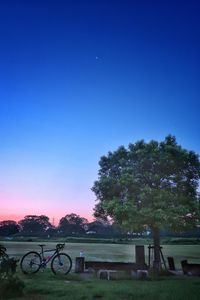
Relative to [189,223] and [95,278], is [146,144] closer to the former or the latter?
[189,223]

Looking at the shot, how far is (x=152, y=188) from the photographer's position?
24.0 metres

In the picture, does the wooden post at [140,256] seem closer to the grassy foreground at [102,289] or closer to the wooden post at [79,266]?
the wooden post at [79,266]

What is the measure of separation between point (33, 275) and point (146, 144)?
12.5 meters

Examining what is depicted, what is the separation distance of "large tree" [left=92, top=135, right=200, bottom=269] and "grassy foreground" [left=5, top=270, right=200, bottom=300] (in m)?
6.00

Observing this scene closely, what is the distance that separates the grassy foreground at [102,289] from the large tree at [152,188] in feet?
19.7

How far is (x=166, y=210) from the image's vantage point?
2266 cm

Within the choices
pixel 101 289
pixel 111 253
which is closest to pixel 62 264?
pixel 101 289

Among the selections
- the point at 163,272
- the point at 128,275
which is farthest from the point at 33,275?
the point at 163,272

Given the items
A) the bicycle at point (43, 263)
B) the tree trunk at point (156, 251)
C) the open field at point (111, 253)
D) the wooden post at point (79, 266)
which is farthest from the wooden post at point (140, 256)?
the open field at point (111, 253)

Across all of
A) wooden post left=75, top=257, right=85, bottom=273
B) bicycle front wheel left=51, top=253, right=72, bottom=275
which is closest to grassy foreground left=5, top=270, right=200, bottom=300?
bicycle front wheel left=51, top=253, right=72, bottom=275

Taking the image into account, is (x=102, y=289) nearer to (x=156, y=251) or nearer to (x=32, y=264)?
(x=32, y=264)

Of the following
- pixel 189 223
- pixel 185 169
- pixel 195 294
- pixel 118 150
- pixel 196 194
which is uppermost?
pixel 118 150

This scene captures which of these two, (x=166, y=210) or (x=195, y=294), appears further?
(x=166, y=210)

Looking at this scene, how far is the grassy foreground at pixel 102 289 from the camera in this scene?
41.8 ft
